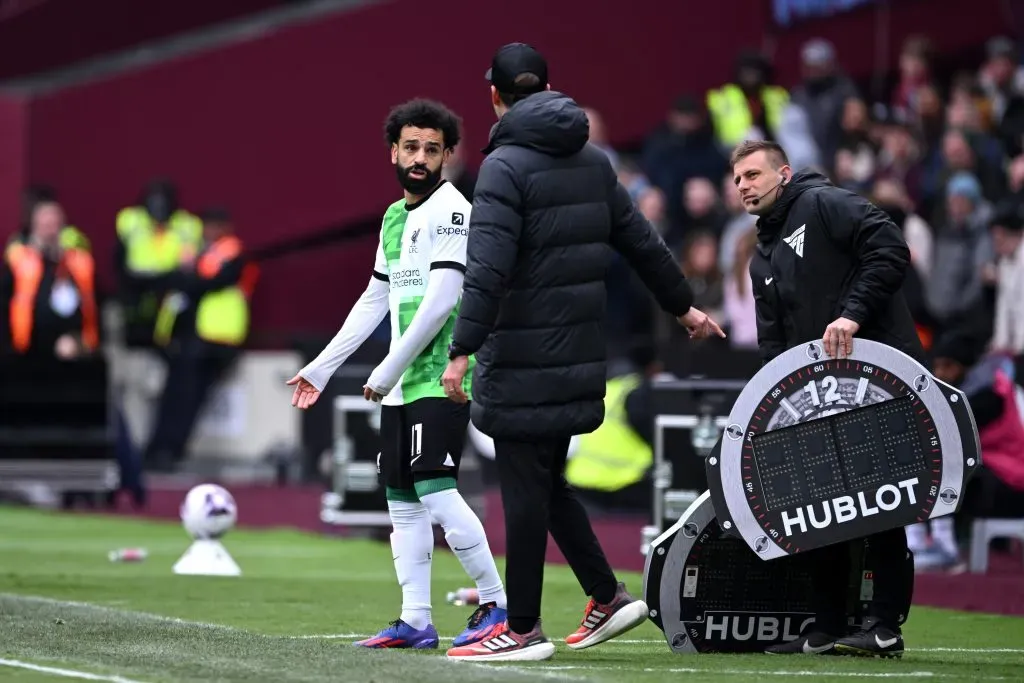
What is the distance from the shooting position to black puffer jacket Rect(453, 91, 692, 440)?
781 centimetres

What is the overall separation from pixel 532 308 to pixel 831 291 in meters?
1.31

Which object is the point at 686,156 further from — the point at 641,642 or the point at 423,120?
the point at 423,120

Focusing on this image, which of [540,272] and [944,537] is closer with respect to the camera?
[540,272]

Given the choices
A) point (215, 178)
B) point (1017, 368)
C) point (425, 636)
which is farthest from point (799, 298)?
point (215, 178)

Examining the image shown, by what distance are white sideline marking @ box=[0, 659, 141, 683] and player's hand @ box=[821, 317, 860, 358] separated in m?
2.95

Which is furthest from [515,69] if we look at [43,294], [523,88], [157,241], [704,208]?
[157,241]

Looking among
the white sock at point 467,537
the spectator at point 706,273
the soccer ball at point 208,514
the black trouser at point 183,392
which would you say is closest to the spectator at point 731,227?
the spectator at point 706,273

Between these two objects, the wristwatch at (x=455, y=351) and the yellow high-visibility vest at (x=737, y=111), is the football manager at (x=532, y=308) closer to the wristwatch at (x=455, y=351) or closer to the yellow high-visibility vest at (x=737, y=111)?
the wristwatch at (x=455, y=351)

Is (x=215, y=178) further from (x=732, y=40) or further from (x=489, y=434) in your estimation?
(x=489, y=434)

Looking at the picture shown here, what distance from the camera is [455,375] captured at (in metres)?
7.73

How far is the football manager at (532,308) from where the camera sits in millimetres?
7812

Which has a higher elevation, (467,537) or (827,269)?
(827,269)

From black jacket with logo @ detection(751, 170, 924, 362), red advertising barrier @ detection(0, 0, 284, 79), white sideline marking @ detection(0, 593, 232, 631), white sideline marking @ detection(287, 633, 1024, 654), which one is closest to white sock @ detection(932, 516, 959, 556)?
white sideline marking @ detection(287, 633, 1024, 654)

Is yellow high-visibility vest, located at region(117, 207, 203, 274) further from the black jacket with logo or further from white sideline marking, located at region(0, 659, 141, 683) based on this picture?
white sideline marking, located at region(0, 659, 141, 683)
